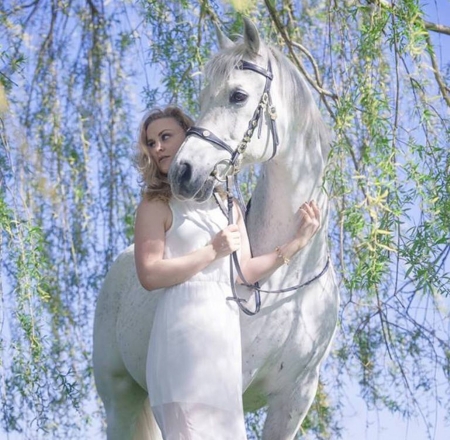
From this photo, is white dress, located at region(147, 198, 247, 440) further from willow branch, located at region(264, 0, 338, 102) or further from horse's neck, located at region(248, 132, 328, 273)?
willow branch, located at region(264, 0, 338, 102)

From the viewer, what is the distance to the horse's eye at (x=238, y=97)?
143 inches

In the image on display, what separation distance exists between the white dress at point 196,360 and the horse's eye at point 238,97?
1.21 ft

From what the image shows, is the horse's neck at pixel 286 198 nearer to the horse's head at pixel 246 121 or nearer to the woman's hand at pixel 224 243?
the horse's head at pixel 246 121

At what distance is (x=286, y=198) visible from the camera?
380 centimetres

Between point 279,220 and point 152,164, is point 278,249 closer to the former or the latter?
point 279,220

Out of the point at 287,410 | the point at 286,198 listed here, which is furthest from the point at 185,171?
the point at 287,410

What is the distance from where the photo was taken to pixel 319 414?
512cm

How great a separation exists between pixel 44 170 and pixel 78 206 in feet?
0.66

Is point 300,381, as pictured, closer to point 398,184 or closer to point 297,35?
point 398,184

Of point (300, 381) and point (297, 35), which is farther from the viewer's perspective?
point (297, 35)

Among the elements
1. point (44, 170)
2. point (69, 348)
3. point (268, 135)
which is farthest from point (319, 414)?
point (268, 135)

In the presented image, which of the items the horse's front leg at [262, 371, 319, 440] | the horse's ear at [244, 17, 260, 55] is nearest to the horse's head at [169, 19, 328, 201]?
the horse's ear at [244, 17, 260, 55]

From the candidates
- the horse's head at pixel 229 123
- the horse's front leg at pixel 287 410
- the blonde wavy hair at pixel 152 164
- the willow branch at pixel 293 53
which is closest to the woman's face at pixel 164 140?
the blonde wavy hair at pixel 152 164

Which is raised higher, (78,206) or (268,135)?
(78,206)
